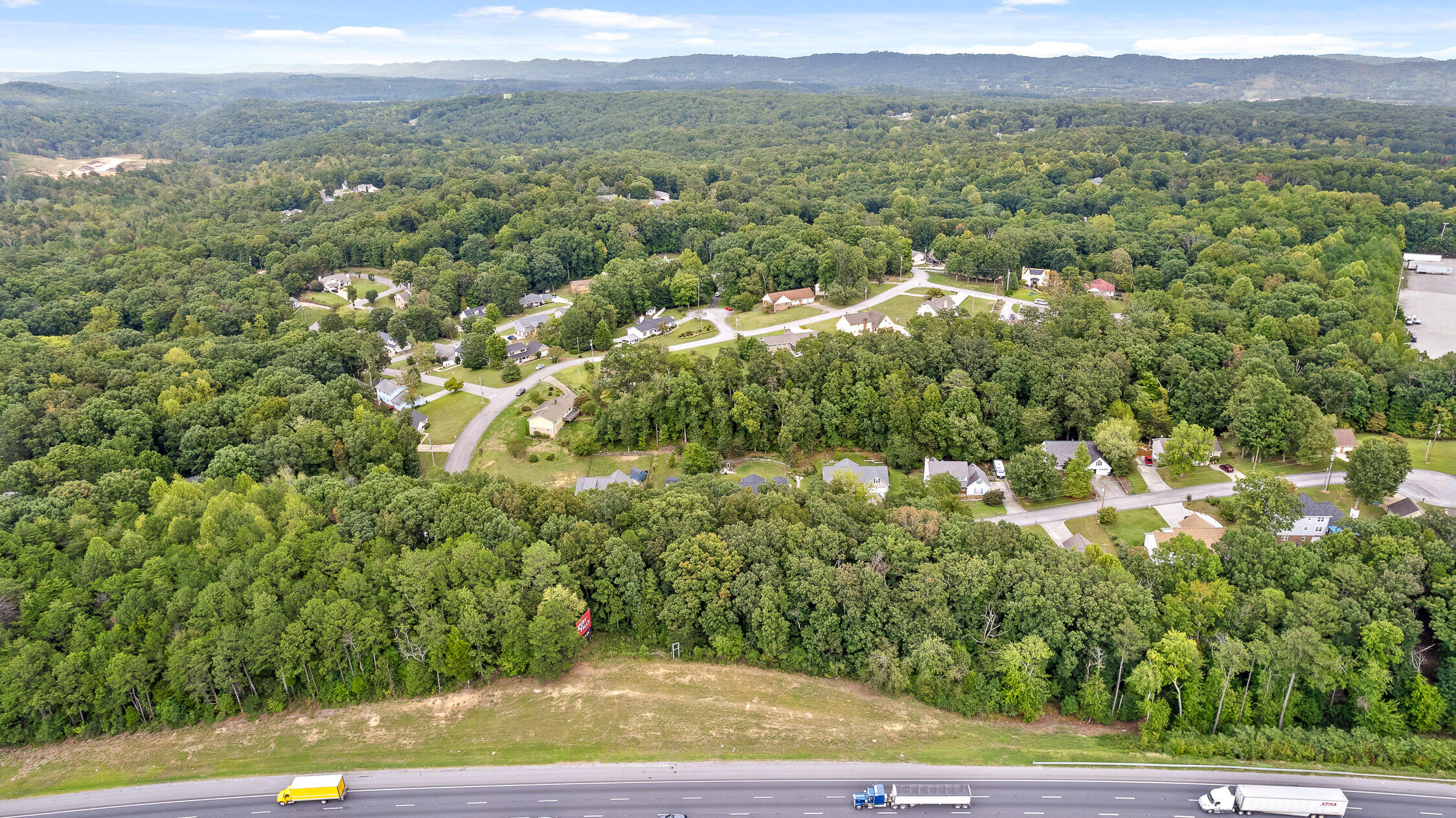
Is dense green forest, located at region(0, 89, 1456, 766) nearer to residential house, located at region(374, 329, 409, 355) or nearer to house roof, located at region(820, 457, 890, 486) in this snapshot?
residential house, located at region(374, 329, 409, 355)

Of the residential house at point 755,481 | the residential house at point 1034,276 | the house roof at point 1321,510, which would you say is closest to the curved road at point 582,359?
the residential house at point 1034,276

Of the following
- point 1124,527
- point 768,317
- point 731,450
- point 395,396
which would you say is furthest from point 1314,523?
point 395,396

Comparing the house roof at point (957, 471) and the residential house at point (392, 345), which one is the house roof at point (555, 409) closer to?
the residential house at point (392, 345)

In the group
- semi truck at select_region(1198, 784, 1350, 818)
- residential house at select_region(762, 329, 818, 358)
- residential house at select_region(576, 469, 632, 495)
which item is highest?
residential house at select_region(762, 329, 818, 358)

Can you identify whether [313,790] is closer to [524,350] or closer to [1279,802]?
[1279,802]

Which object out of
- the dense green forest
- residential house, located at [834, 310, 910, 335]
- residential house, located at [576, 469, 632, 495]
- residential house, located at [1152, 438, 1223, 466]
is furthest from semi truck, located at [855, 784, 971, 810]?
residential house, located at [834, 310, 910, 335]

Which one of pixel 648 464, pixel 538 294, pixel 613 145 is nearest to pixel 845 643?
pixel 648 464

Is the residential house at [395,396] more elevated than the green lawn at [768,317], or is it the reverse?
the green lawn at [768,317]
